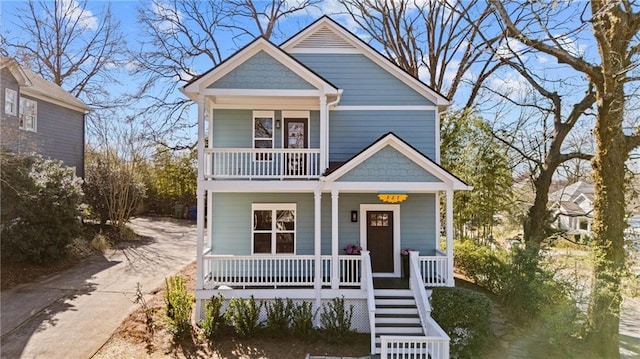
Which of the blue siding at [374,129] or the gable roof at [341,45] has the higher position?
the gable roof at [341,45]

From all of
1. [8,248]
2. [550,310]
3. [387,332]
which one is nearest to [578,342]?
[550,310]

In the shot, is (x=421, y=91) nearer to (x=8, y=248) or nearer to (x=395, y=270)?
(x=395, y=270)

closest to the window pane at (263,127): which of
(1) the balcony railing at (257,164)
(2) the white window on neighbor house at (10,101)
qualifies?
(1) the balcony railing at (257,164)

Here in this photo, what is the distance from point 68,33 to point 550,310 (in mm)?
32276

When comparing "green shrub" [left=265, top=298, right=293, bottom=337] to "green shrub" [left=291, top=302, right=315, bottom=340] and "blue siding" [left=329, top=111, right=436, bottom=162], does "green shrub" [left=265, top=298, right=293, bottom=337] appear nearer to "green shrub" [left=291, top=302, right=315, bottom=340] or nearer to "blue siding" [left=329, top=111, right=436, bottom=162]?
"green shrub" [left=291, top=302, right=315, bottom=340]

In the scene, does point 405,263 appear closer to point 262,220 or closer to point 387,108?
point 262,220

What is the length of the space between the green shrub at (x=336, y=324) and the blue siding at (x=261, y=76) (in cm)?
A: 588

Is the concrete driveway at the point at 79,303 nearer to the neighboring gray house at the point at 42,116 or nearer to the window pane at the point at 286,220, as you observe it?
the window pane at the point at 286,220

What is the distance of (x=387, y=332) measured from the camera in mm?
8539

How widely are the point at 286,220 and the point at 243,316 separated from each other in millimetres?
3421

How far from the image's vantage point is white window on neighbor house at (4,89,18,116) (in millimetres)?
15766

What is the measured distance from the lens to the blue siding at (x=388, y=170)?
9.62 meters

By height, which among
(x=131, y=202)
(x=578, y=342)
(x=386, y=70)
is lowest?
(x=578, y=342)

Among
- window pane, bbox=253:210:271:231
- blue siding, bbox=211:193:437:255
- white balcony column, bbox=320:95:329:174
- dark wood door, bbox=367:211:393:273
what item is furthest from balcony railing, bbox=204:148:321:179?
dark wood door, bbox=367:211:393:273
